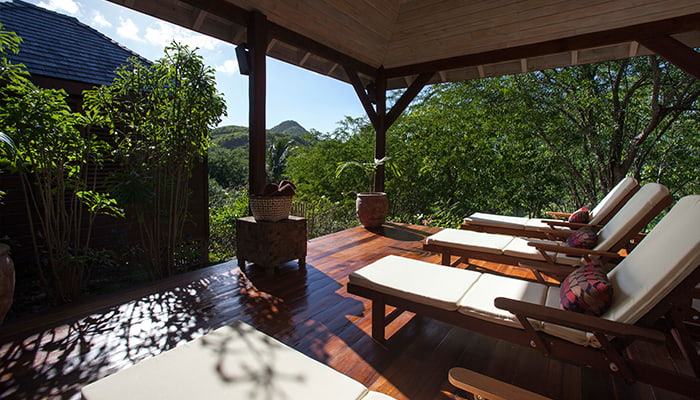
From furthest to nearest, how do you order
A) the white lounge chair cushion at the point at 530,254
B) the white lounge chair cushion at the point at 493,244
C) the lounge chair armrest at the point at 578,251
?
the white lounge chair cushion at the point at 493,244
the white lounge chair cushion at the point at 530,254
the lounge chair armrest at the point at 578,251

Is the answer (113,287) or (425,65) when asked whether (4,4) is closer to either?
(113,287)

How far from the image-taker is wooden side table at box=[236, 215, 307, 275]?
3.16 m

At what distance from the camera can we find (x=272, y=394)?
1.00 metres

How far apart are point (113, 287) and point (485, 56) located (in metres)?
6.05

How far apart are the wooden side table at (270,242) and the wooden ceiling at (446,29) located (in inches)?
89.1

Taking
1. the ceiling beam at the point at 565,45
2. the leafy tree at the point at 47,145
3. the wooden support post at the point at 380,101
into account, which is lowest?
the leafy tree at the point at 47,145

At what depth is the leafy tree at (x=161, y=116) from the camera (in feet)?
9.94

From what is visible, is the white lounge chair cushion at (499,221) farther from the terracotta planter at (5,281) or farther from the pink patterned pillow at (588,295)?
the terracotta planter at (5,281)

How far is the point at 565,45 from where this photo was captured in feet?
14.1

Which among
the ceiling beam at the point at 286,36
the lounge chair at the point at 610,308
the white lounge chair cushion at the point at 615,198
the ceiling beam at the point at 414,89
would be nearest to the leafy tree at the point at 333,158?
the ceiling beam at the point at 414,89

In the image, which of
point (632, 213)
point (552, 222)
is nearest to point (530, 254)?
point (632, 213)

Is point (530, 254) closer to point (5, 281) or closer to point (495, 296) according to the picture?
point (495, 296)

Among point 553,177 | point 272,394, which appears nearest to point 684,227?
point 272,394

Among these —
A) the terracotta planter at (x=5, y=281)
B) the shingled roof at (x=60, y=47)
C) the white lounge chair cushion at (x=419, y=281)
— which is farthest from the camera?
the shingled roof at (x=60, y=47)
